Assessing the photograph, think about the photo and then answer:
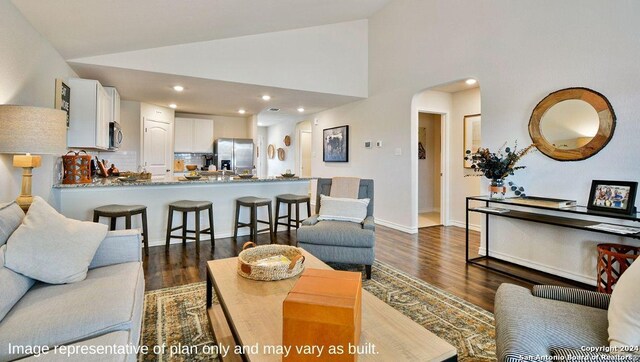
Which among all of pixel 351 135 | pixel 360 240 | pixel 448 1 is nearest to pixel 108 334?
pixel 360 240

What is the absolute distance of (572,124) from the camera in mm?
2916

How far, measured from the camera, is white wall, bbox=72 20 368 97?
3988 millimetres

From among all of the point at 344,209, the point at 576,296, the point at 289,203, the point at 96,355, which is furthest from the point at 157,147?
the point at 576,296

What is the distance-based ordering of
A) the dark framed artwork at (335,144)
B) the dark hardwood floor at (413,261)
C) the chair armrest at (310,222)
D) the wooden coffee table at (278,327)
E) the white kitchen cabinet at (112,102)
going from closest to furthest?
the wooden coffee table at (278,327)
the dark hardwood floor at (413,261)
the chair armrest at (310,222)
the white kitchen cabinet at (112,102)
the dark framed artwork at (335,144)

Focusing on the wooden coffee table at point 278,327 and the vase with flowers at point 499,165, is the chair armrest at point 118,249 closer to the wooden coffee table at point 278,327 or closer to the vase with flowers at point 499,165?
the wooden coffee table at point 278,327

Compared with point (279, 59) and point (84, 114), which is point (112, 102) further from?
point (279, 59)

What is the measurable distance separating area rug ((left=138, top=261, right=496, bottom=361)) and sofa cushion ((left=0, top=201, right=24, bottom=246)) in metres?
0.93

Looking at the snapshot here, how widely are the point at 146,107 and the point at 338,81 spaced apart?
3.73 meters

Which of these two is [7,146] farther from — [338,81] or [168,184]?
[338,81]

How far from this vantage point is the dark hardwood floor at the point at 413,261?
9.11 ft

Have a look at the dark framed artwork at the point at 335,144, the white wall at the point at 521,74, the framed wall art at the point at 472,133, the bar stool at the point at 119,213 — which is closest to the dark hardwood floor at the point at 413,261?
the bar stool at the point at 119,213

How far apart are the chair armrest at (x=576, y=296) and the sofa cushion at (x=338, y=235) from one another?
1417mm

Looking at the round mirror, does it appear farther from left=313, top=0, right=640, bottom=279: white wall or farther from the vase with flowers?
the vase with flowers

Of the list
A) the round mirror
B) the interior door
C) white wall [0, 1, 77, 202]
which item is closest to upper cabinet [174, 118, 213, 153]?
the interior door
